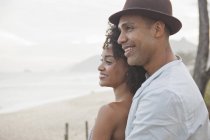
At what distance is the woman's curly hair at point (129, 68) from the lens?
94.7 inches

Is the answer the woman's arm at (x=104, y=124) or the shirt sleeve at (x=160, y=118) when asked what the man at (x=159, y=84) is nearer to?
the shirt sleeve at (x=160, y=118)

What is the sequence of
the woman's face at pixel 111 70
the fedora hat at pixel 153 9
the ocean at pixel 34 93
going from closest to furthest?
the fedora hat at pixel 153 9 → the woman's face at pixel 111 70 → the ocean at pixel 34 93

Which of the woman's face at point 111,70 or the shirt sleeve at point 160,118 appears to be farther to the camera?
the woman's face at point 111,70

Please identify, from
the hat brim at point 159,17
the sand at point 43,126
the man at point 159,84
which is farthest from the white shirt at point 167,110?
the sand at point 43,126

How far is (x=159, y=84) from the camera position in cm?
180

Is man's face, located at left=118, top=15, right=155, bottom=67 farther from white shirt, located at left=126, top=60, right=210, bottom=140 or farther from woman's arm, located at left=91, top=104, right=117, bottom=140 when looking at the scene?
woman's arm, located at left=91, top=104, right=117, bottom=140

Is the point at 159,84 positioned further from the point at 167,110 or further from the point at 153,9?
the point at 153,9

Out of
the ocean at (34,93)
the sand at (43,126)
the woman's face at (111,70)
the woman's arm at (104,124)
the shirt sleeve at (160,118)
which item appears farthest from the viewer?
the ocean at (34,93)

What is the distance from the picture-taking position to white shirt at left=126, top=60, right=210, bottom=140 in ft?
5.68

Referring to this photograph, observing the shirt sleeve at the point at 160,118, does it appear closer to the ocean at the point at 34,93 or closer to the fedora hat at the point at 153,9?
the fedora hat at the point at 153,9

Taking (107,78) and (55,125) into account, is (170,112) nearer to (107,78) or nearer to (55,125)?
(107,78)

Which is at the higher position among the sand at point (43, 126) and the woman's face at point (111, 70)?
the woman's face at point (111, 70)

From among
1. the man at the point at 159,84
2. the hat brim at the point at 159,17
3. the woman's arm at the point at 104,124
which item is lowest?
the woman's arm at the point at 104,124

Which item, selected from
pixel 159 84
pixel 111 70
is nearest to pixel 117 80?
pixel 111 70
